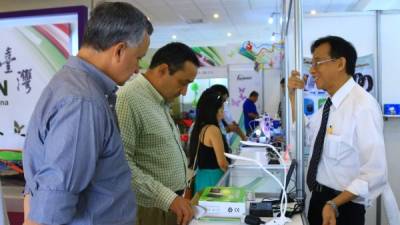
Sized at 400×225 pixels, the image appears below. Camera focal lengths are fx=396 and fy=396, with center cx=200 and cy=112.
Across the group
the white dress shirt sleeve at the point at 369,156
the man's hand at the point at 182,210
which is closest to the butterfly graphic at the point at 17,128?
the man's hand at the point at 182,210

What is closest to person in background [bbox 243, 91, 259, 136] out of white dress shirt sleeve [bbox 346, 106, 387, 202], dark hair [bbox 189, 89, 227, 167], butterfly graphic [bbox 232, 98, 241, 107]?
butterfly graphic [bbox 232, 98, 241, 107]

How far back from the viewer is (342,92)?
2.05 m

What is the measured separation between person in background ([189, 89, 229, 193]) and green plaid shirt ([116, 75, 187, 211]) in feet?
4.47

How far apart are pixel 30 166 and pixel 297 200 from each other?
4.27ft

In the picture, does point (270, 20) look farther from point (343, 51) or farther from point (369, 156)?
point (369, 156)

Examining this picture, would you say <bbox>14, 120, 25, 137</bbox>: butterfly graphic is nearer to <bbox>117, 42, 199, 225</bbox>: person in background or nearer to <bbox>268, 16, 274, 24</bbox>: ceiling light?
<bbox>117, 42, 199, 225</bbox>: person in background

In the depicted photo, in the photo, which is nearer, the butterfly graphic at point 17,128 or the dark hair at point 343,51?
the dark hair at point 343,51

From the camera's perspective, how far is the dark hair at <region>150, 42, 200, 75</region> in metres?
1.88

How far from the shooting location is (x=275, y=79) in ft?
31.4

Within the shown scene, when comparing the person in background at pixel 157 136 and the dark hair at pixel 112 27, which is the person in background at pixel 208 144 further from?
the dark hair at pixel 112 27

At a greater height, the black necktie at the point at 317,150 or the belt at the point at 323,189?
the black necktie at the point at 317,150

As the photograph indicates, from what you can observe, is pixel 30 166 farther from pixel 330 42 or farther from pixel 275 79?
pixel 275 79

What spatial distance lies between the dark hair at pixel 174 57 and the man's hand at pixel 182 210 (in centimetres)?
62

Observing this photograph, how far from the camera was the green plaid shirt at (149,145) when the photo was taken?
1.65 metres
